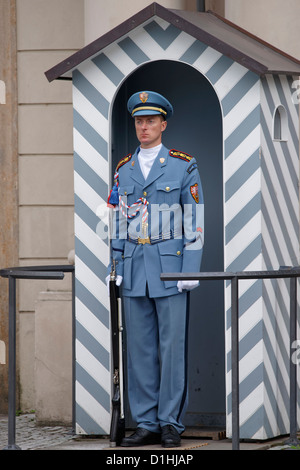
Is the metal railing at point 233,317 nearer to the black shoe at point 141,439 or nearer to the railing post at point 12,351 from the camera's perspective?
the railing post at point 12,351

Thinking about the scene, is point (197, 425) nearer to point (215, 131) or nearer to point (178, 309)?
point (178, 309)

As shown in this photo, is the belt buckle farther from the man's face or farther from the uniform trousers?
the man's face

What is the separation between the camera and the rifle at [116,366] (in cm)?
589

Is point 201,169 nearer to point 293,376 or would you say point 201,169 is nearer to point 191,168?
point 191,168

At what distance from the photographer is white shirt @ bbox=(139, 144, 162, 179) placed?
5976 mm

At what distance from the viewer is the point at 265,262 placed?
19.5 feet

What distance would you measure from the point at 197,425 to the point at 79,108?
194cm

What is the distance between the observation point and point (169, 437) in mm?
5840

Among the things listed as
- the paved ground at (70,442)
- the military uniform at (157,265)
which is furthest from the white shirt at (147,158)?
the paved ground at (70,442)

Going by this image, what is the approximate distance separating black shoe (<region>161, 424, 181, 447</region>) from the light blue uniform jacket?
70cm

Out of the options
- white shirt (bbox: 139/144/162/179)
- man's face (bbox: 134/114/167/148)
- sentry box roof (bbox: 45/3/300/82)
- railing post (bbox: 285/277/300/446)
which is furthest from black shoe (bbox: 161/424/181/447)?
sentry box roof (bbox: 45/3/300/82)

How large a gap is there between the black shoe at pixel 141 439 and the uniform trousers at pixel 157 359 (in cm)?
3
